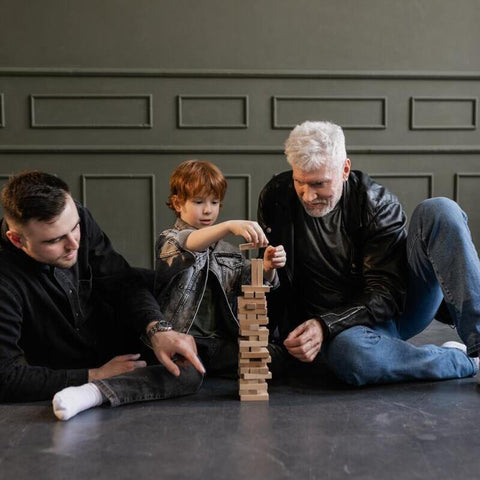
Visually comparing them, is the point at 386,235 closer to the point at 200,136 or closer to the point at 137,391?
the point at 137,391

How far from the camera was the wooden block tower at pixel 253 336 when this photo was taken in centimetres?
191

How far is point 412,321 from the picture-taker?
7.61 ft

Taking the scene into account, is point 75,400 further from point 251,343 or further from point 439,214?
point 439,214

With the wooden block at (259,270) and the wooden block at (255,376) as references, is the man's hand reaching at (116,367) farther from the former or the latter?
the wooden block at (259,270)

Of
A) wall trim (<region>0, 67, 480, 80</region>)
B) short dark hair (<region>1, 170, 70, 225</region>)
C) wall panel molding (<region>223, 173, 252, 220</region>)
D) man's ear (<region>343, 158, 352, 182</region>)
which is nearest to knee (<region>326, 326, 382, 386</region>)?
man's ear (<region>343, 158, 352, 182</region>)

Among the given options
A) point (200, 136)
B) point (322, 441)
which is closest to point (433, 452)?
point (322, 441)

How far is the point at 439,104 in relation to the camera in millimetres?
4418

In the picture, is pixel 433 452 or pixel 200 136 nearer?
pixel 433 452

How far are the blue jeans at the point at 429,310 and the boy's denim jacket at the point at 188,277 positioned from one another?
13.8 inches

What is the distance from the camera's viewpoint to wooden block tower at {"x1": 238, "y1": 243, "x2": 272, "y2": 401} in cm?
191

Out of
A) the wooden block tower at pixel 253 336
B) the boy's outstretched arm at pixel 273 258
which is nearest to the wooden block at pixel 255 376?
the wooden block tower at pixel 253 336

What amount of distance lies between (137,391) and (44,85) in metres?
2.88

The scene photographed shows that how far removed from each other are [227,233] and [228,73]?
252 cm

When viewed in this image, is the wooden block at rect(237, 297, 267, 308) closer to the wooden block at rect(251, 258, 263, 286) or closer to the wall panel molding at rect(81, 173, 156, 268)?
the wooden block at rect(251, 258, 263, 286)
